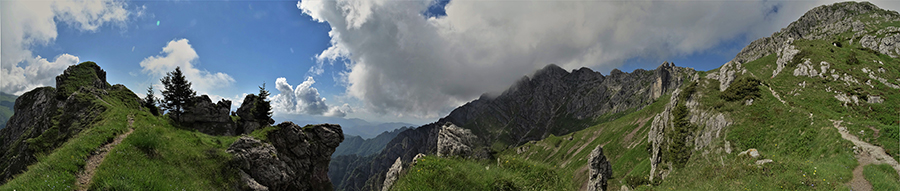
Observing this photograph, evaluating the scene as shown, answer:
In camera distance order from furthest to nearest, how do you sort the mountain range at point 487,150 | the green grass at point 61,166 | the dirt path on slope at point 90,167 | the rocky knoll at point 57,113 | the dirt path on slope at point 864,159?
the rocky knoll at point 57,113
the dirt path on slope at point 864,159
the mountain range at point 487,150
the dirt path on slope at point 90,167
the green grass at point 61,166

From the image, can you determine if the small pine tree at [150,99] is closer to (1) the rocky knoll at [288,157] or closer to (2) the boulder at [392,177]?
(1) the rocky knoll at [288,157]

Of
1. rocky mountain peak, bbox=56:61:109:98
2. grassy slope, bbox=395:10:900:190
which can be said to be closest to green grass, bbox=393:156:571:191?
grassy slope, bbox=395:10:900:190

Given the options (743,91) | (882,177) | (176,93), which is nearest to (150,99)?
(176,93)

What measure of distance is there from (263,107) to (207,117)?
8905 millimetres

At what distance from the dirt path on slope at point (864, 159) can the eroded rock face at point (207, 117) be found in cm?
7771

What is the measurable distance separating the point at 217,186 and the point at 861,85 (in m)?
86.2

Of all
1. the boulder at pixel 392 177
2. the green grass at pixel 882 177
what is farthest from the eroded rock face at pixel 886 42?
the boulder at pixel 392 177

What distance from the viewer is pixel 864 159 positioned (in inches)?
864

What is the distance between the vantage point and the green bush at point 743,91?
4856 centimetres

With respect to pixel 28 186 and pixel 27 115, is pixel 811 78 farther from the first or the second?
pixel 27 115

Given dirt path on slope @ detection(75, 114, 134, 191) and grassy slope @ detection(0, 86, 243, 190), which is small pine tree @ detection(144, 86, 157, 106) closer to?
grassy slope @ detection(0, 86, 243, 190)

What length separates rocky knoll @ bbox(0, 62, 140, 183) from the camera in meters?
33.3

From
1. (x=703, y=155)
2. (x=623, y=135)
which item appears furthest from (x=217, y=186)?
(x=623, y=135)

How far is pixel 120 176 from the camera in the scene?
9641 millimetres
